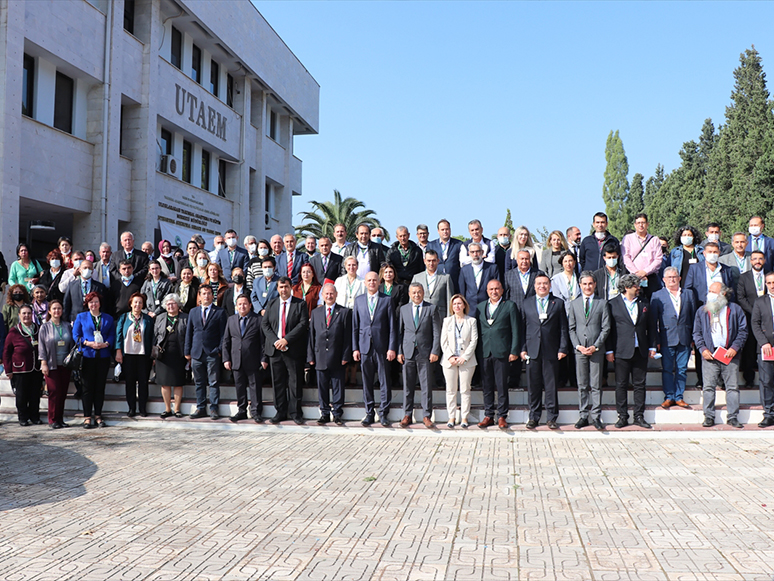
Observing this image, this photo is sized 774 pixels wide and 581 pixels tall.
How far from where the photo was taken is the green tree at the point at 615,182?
69188 mm

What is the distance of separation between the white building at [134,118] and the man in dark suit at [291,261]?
7164 mm

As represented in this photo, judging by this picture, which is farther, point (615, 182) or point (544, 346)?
point (615, 182)

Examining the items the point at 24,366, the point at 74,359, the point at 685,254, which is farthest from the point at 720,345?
the point at 24,366

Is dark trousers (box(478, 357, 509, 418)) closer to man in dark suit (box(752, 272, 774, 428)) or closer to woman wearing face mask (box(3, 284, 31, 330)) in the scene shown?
man in dark suit (box(752, 272, 774, 428))

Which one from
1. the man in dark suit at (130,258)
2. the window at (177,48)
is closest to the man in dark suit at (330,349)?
the man in dark suit at (130,258)

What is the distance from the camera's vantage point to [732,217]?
39688mm

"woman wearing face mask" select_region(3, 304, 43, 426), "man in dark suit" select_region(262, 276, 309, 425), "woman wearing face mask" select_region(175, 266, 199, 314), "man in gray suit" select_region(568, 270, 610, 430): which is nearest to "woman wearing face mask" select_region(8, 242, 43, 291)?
"woman wearing face mask" select_region(3, 304, 43, 426)

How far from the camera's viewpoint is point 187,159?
2409 cm

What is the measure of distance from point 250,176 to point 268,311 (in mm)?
20644

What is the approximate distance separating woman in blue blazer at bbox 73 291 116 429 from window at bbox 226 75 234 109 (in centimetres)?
1855

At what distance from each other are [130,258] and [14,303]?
2043mm

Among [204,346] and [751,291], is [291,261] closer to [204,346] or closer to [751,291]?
[204,346]

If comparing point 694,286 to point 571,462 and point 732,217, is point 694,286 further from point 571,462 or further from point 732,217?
point 732,217

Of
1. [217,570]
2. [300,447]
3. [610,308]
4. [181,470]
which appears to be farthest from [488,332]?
[217,570]
